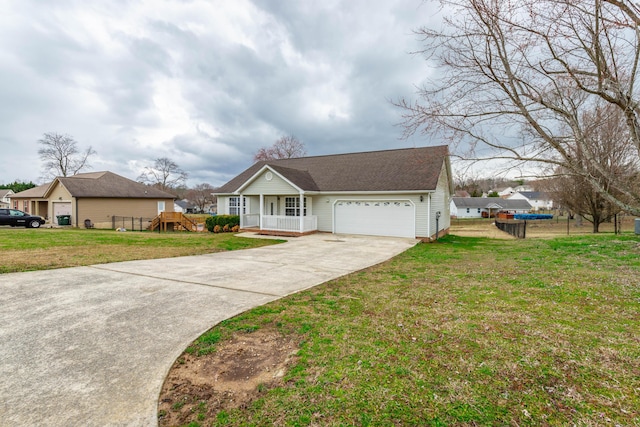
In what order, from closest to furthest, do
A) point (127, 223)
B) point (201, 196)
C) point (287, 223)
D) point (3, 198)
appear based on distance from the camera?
point (287, 223) < point (127, 223) < point (3, 198) < point (201, 196)

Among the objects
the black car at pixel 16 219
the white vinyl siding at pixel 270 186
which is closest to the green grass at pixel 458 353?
the white vinyl siding at pixel 270 186

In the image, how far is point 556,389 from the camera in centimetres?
257

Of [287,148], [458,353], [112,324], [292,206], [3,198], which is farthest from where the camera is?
[3,198]

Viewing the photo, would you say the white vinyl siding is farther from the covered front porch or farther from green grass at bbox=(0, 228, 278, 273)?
green grass at bbox=(0, 228, 278, 273)

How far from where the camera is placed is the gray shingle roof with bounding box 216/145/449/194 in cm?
1574

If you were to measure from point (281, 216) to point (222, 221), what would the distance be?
14.1ft

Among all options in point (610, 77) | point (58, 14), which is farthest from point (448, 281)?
point (58, 14)

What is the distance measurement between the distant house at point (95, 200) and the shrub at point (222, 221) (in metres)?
12.4

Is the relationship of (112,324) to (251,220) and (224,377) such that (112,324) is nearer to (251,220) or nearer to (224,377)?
(224,377)

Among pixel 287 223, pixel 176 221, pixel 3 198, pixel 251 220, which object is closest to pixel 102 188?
pixel 176 221

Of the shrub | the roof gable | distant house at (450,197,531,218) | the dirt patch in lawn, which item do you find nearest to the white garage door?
the shrub

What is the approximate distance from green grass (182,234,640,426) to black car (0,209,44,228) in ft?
84.8

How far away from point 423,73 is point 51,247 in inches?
555

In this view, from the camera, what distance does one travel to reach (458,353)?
3232mm
